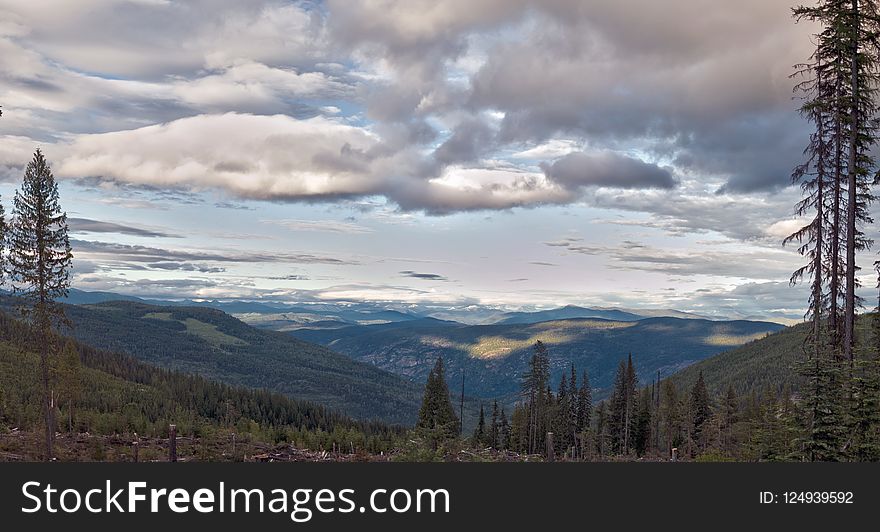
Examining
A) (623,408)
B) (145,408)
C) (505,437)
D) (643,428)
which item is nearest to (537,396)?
(623,408)

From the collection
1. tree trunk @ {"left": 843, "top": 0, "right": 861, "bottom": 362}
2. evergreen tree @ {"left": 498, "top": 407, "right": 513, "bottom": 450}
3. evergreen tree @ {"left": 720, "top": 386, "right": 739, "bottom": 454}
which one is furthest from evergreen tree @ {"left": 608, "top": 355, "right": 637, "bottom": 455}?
tree trunk @ {"left": 843, "top": 0, "right": 861, "bottom": 362}

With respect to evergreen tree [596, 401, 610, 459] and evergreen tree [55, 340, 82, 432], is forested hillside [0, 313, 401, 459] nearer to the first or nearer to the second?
evergreen tree [55, 340, 82, 432]

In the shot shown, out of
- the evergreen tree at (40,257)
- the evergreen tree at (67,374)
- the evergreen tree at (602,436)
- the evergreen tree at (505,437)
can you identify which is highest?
the evergreen tree at (40,257)

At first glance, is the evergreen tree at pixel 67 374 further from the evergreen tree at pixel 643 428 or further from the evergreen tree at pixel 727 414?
the evergreen tree at pixel 643 428

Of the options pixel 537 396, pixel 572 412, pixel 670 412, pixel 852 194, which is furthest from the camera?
pixel 572 412

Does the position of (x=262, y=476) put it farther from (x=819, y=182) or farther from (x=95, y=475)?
(x=819, y=182)

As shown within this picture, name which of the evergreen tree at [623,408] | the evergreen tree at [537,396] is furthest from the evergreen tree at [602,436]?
the evergreen tree at [537,396]

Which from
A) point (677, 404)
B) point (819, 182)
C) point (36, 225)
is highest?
point (819, 182)

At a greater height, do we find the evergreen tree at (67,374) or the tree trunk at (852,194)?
the tree trunk at (852,194)

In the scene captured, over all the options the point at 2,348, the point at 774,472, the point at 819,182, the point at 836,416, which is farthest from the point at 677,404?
the point at 2,348

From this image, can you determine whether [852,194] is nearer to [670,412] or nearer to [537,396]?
[670,412]

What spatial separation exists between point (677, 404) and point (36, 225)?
77.2 metres

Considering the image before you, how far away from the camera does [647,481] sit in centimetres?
1439

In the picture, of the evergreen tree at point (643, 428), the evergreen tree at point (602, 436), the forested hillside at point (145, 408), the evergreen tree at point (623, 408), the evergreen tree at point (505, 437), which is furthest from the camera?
the evergreen tree at point (505, 437)
